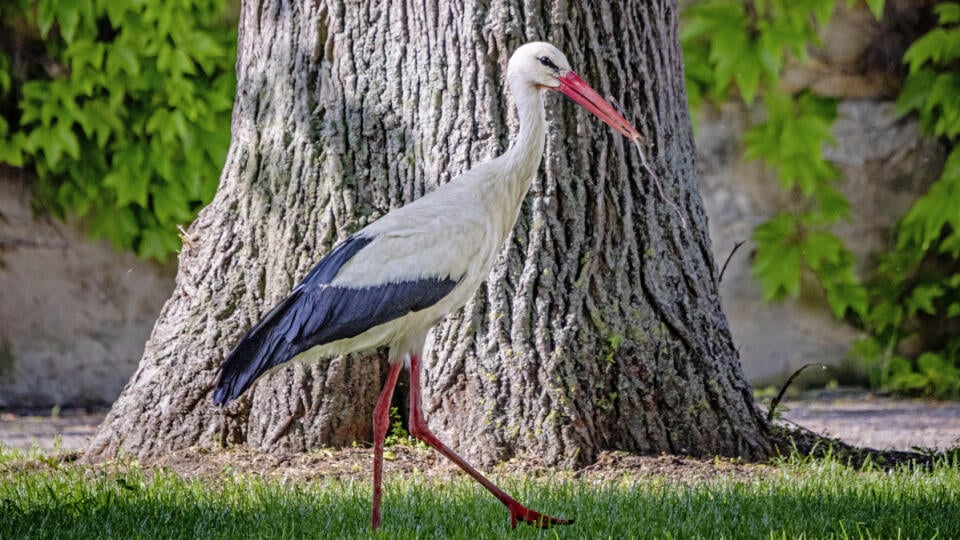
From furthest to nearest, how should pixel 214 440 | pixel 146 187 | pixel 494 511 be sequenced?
pixel 146 187 → pixel 214 440 → pixel 494 511

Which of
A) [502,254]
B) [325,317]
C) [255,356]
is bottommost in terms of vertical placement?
[255,356]

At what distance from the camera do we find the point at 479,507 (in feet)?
13.0

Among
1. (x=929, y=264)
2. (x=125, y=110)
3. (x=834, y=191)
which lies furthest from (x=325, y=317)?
(x=929, y=264)

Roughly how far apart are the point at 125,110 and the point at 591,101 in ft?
13.0

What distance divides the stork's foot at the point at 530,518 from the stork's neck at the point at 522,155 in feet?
3.14

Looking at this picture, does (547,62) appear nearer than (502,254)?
Yes

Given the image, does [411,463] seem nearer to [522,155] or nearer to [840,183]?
[522,155]

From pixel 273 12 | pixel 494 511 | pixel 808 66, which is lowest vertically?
pixel 494 511

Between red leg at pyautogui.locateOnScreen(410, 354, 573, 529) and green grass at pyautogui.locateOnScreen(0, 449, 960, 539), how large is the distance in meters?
0.06

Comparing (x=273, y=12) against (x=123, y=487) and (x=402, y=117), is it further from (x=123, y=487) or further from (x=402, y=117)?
(x=123, y=487)

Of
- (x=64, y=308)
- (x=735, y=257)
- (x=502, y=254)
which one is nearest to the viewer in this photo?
(x=502, y=254)

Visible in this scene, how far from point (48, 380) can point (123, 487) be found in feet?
12.0

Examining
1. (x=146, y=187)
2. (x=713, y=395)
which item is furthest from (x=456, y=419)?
(x=146, y=187)

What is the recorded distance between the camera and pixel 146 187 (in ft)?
23.7
